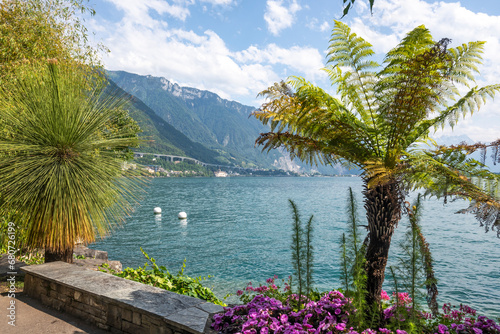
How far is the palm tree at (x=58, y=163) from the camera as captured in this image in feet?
17.7

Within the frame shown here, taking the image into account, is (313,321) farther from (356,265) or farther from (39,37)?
(39,37)

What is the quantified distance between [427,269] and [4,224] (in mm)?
8491

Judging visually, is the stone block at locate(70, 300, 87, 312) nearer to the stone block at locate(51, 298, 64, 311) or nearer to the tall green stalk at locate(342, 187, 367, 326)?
the stone block at locate(51, 298, 64, 311)

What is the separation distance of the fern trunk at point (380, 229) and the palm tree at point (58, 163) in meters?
4.54

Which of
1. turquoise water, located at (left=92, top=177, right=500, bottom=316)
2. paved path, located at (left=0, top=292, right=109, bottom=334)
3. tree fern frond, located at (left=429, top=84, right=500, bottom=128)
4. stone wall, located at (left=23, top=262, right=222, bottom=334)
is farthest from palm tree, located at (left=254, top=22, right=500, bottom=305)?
turquoise water, located at (left=92, top=177, right=500, bottom=316)

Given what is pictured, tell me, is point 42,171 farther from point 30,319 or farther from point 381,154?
point 381,154

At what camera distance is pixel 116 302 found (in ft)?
13.1

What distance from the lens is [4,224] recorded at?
7043 mm

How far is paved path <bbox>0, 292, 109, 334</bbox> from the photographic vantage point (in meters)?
4.19

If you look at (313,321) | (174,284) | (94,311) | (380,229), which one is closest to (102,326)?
(94,311)

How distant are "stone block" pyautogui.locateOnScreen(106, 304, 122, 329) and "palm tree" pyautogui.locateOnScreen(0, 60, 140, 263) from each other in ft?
6.18

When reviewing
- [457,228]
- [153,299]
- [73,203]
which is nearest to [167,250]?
[73,203]

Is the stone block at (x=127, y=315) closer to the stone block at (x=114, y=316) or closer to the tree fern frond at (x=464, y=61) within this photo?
the stone block at (x=114, y=316)

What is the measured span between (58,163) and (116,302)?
117 inches
